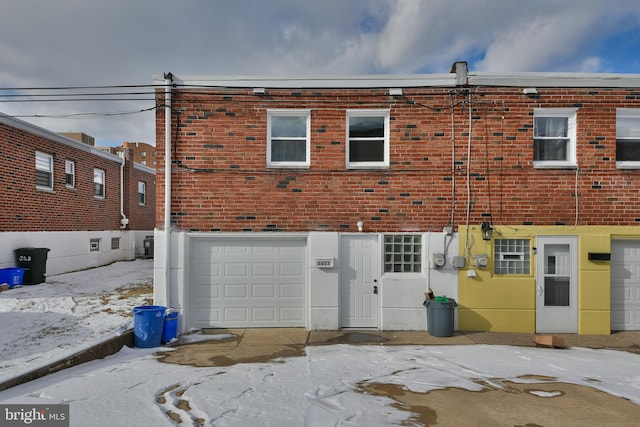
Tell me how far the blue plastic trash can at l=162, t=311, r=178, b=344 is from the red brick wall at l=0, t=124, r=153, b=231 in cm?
855

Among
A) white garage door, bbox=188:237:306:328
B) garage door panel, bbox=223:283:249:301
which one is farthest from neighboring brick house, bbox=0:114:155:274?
garage door panel, bbox=223:283:249:301

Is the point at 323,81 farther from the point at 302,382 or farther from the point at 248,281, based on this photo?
the point at 302,382

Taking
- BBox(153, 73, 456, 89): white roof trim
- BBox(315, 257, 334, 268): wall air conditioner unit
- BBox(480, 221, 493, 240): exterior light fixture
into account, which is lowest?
BBox(315, 257, 334, 268): wall air conditioner unit

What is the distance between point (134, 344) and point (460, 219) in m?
7.73

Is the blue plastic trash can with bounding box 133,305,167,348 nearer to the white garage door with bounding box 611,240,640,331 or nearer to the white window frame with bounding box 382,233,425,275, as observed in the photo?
the white window frame with bounding box 382,233,425,275

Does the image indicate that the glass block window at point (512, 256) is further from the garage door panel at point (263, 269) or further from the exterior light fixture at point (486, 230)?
the garage door panel at point (263, 269)

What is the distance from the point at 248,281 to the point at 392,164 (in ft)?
14.7

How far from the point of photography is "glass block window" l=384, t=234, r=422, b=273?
8.99 meters

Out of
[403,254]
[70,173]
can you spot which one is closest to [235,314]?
[403,254]

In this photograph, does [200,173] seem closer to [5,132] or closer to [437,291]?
[437,291]

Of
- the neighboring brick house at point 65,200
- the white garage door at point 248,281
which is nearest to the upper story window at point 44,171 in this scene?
the neighboring brick house at point 65,200

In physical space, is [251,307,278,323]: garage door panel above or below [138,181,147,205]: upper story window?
below

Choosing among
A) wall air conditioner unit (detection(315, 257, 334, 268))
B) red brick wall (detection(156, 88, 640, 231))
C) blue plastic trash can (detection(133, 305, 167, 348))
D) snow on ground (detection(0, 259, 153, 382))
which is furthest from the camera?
red brick wall (detection(156, 88, 640, 231))

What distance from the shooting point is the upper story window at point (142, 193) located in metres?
21.8
